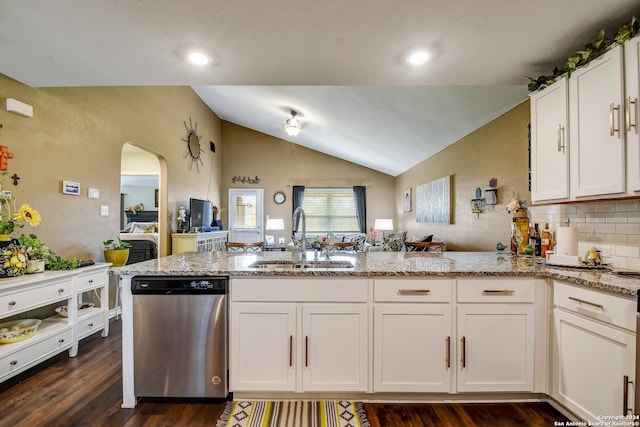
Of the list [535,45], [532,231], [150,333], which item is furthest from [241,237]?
[535,45]

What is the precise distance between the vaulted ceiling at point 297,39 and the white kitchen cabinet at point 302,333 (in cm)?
140

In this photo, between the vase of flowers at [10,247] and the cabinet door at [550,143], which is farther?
the vase of flowers at [10,247]

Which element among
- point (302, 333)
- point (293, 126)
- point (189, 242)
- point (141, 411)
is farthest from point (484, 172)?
point (189, 242)

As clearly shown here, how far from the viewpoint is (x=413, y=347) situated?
176 centimetres

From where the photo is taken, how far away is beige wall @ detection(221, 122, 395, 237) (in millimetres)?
7645

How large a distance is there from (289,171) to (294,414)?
6375mm

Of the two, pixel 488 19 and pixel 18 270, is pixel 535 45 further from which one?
pixel 18 270

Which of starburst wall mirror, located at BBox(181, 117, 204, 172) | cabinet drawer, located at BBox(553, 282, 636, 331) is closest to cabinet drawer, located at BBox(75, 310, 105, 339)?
starburst wall mirror, located at BBox(181, 117, 204, 172)

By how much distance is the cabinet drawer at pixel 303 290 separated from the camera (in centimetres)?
176

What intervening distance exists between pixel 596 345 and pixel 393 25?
1887mm

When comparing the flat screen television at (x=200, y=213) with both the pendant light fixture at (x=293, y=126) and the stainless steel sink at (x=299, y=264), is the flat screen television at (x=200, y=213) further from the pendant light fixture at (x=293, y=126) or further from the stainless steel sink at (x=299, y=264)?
the stainless steel sink at (x=299, y=264)

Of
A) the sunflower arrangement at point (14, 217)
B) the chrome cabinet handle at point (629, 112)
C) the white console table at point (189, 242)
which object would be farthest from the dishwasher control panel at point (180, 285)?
the white console table at point (189, 242)

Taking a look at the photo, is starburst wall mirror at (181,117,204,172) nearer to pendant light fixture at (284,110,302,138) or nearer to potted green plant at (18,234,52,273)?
pendant light fixture at (284,110,302,138)

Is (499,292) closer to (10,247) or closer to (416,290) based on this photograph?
(416,290)
